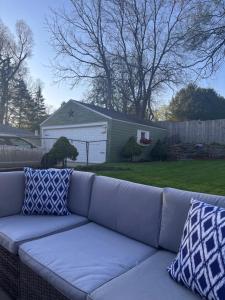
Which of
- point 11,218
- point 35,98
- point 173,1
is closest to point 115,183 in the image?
point 11,218

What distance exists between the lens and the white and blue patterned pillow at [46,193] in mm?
2729

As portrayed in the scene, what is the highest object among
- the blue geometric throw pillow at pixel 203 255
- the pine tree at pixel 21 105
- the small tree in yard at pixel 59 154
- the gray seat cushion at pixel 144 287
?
the pine tree at pixel 21 105

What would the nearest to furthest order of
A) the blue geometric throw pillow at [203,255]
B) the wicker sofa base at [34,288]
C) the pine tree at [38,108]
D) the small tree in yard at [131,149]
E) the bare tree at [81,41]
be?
the blue geometric throw pillow at [203,255] < the wicker sofa base at [34,288] < the small tree in yard at [131,149] < the bare tree at [81,41] < the pine tree at [38,108]

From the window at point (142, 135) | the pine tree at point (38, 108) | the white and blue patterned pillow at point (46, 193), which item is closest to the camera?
the white and blue patterned pillow at point (46, 193)

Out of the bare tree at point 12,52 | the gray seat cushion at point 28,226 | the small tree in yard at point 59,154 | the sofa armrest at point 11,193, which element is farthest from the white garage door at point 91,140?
the bare tree at point 12,52

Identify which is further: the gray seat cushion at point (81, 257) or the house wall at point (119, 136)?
the house wall at point (119, 136)

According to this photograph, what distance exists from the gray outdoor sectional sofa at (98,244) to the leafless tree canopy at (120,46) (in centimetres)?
1408

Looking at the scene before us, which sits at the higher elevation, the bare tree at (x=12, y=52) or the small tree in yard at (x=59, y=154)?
the bare tree at (x=12, y=52)

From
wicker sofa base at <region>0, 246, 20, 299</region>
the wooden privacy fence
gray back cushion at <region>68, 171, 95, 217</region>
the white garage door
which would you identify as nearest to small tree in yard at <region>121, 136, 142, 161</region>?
the white garage door

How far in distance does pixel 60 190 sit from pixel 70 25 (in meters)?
16.0

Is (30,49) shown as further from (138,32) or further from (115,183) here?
(115,183)

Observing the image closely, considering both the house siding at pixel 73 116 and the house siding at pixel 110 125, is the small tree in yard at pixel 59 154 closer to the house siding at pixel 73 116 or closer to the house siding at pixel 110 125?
the house siding at pixel 110 125

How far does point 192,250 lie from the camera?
4.84ft

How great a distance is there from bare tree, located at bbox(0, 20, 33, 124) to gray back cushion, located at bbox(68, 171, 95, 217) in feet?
64.4
